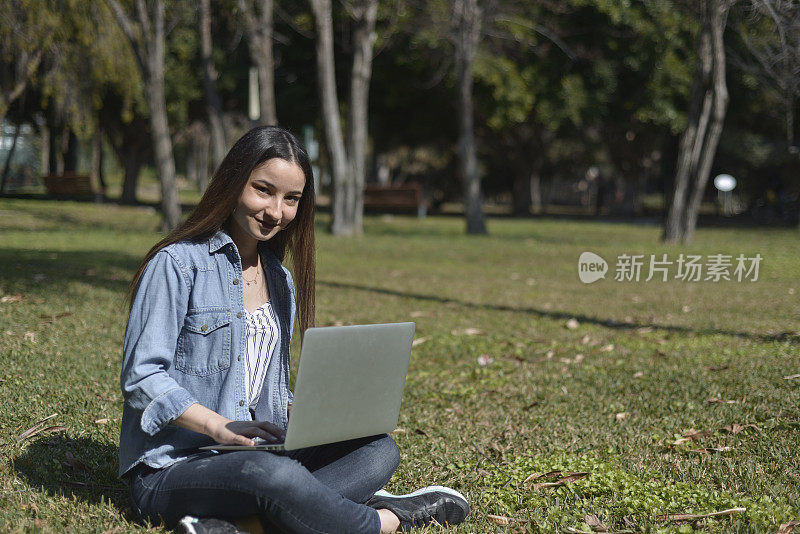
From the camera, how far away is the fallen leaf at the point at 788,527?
127 inches

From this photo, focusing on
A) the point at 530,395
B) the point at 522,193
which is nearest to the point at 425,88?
the point at 522,193

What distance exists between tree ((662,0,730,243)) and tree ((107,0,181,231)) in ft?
35.8

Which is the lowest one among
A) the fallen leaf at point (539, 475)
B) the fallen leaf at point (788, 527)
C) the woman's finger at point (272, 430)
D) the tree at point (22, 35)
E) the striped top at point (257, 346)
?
the fallen leaf at point (539, 475)

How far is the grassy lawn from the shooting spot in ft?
11.7

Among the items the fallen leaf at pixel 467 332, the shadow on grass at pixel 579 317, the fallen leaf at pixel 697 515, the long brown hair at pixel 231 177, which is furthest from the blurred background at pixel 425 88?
the long brown hair at pixel 231 177

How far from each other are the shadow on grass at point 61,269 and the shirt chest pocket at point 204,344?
671 cm

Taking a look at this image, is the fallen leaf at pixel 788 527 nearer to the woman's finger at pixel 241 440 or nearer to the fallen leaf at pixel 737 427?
the fallen leaf at pixel 737 427

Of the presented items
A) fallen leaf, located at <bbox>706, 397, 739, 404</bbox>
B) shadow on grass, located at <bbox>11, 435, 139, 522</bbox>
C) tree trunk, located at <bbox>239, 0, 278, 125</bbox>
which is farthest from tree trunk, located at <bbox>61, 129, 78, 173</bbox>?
fallen leaf, located at <bbox>706, 397, 739, 404</bbox>

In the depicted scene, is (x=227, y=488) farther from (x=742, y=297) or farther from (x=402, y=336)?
(x=742, y=297)

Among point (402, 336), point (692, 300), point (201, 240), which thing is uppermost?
point (201, 240)

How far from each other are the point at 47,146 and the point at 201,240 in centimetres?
4368

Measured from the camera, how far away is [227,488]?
9.11 ft

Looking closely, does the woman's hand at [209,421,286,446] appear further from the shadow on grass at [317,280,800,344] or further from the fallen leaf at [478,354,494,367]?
the shadow on grass at [317,280,800,344]

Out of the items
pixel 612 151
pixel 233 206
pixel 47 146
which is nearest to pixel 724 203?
pixel 612 151
